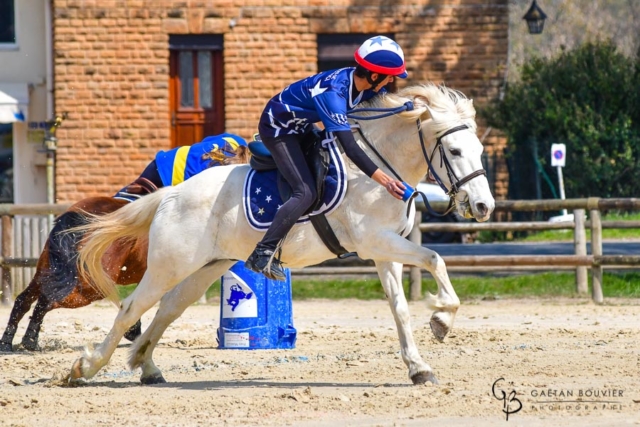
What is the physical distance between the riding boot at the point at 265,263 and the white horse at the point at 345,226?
6.0 inches

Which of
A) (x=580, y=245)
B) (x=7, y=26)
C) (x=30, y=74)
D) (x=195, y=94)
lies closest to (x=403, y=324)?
(x=580, y=245)

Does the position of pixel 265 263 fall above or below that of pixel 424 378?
above

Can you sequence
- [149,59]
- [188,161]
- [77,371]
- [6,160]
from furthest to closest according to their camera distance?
[6,160] → [149,59] → [188,161] → [77,371]

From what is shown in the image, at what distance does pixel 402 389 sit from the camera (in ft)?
22.5

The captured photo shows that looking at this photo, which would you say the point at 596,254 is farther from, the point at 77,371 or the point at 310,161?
the point at 77,371

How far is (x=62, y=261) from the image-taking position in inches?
360

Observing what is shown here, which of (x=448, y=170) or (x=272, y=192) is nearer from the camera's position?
(x=448, y=170)

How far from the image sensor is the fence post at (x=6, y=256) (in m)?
13.1

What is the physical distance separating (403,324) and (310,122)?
4.81ft

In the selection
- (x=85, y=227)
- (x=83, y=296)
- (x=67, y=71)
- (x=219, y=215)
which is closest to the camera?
(x=219, y=215)

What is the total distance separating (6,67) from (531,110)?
32.5 ft

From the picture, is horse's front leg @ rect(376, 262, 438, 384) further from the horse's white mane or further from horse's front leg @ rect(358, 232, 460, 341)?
the horse's white mane

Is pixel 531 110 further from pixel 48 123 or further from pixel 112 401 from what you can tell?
pixel 112 401

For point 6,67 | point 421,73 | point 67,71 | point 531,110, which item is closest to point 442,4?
point 421,73
